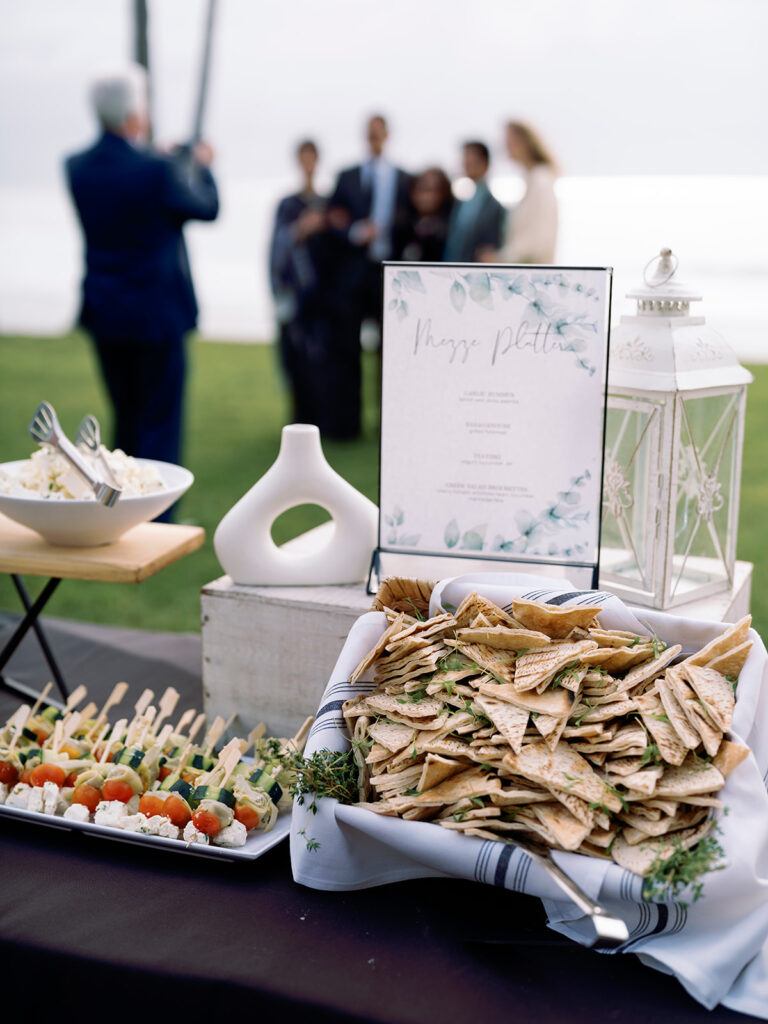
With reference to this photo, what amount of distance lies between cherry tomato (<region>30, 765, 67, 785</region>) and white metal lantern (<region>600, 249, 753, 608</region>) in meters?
0.68

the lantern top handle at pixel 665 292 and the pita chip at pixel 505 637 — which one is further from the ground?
the lantern top handle at pixel 665 292

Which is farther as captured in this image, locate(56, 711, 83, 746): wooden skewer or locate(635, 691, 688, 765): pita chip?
locate(56, 711, 83, 746): wooden skewer

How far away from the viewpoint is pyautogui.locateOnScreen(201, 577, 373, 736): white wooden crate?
127 cm

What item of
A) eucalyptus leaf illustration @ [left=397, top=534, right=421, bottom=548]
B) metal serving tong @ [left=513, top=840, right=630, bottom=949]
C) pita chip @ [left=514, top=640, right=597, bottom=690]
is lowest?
metal serving tong @ [left=513, top=840, right=630, bottom=949]

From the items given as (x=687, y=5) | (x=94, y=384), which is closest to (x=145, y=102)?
(x=94, y=384)

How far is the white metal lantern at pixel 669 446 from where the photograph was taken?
3.73ft

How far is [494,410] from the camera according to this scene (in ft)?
3.99

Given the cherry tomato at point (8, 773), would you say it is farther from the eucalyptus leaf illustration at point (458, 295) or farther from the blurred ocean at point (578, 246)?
the blurred ocean at point (578, 246)

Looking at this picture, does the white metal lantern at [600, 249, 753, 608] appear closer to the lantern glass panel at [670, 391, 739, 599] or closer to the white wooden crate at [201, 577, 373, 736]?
the lantern glass panel at [670, 391, 739, 599]

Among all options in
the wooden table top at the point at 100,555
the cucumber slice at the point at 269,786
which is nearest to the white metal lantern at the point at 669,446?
the cucumber slice at the point at 269,786

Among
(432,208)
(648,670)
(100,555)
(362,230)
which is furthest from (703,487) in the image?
(362,230)

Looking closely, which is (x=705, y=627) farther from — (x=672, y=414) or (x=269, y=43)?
(x=269, y=43)

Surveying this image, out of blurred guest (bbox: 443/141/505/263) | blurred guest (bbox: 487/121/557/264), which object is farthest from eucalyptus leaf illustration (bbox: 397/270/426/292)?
blurred guest (bbox: 443/141/505/263)

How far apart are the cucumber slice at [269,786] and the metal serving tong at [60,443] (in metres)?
0.45
